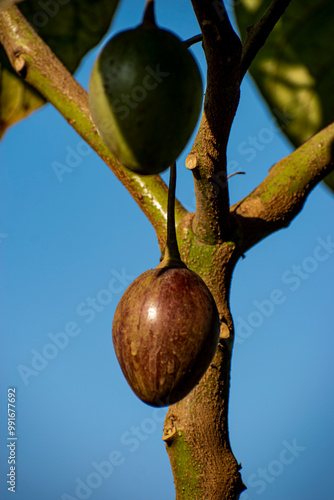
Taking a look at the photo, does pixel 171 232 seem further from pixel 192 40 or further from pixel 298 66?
pixel 298 66

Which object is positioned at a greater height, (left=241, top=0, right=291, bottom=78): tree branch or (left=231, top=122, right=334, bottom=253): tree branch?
(left=241, top=0, right=291, bottom=78): tree branch

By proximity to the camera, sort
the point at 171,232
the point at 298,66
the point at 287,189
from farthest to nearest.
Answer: the point at 298,66 → the point at 287,189 → the point at 171,232

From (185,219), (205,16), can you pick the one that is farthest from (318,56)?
(205,16)

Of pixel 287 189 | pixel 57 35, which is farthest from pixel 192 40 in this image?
pixel 57 35

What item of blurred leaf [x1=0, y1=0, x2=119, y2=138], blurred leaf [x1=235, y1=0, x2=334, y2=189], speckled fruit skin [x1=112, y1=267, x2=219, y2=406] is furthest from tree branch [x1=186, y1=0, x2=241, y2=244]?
blurred leaf [x1=0, y1=0, x2=119, y2=138]

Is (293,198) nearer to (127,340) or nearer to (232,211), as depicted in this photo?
(232,211)

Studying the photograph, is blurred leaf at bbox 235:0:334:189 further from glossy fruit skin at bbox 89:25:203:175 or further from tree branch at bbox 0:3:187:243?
glossy fruit skin at bbox 89:25:203:175
